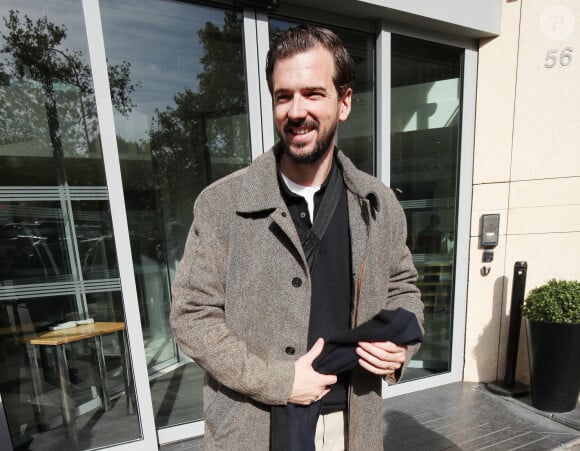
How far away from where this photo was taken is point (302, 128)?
122cm

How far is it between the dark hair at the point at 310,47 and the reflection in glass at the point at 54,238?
210 cm

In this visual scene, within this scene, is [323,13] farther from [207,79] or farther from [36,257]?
[36,257]

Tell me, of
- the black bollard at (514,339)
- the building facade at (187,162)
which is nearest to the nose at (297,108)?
the building facade at (187,162)

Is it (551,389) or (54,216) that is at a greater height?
(54,216)

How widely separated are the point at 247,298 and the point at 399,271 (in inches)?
26.7

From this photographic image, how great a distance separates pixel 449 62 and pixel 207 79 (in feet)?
8.85

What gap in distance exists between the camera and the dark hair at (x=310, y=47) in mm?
1182

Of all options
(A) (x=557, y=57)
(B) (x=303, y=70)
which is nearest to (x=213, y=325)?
(B) (x=303, y=70)

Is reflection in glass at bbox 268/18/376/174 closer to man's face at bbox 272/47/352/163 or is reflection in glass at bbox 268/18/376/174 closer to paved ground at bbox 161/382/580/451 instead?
man's face at bbox 272/47/352/163

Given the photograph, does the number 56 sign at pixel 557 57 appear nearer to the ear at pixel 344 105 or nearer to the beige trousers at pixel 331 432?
the ear at pixel 344 105

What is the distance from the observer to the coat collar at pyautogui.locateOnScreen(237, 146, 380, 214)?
119 centimetres

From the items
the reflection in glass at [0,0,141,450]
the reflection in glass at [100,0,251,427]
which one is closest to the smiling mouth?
the reflection in glass at [100,0,251,427]

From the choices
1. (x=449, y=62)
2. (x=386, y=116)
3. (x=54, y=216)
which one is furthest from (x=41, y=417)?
(x=449, y=62)

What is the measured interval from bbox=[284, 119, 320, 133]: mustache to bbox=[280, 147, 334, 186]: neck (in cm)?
13
